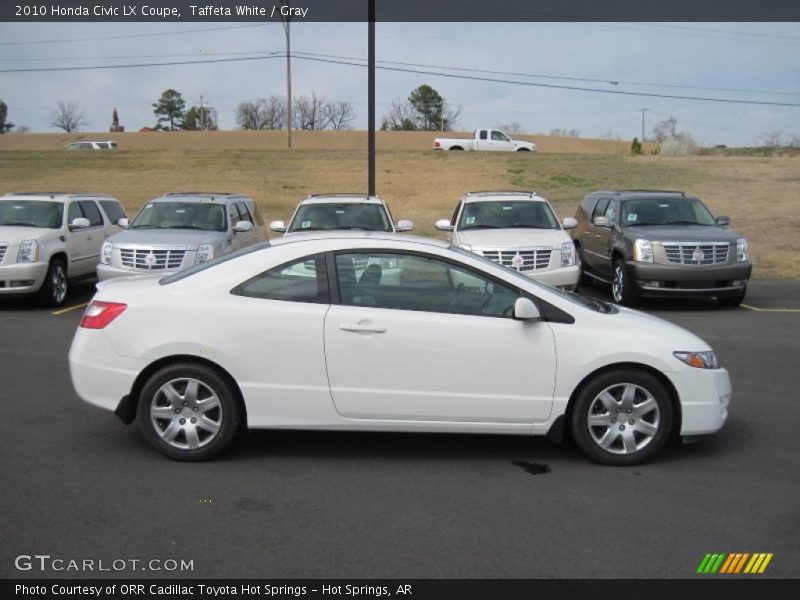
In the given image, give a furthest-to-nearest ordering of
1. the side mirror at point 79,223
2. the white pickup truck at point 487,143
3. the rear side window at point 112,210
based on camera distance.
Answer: the white pickup truck at point 487,143 → the rear side window at point 112,210 → the side mirror at point 79,223

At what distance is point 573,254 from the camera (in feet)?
40.2

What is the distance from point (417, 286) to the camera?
562 centimetres

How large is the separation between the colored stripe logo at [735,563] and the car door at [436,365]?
153 centimetres

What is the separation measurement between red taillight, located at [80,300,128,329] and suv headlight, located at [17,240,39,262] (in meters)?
7.39

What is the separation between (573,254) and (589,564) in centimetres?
857

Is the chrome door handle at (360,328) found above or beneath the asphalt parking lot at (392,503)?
above

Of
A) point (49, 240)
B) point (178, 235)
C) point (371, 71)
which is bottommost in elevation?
point (49, 240)

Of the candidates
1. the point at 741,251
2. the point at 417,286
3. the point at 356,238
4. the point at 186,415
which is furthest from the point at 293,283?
the point at 741,251

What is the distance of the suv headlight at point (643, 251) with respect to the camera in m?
12.7

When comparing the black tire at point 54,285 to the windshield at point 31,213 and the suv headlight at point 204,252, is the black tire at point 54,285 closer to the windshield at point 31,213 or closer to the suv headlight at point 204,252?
the windshield at point 31,213

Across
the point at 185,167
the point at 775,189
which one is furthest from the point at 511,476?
the point at 185,167

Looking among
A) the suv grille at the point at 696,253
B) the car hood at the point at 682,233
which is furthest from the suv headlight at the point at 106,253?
the suv grille at the point at 696,253

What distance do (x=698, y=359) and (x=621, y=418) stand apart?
0.67m

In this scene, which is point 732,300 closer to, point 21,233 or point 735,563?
point 735,563
